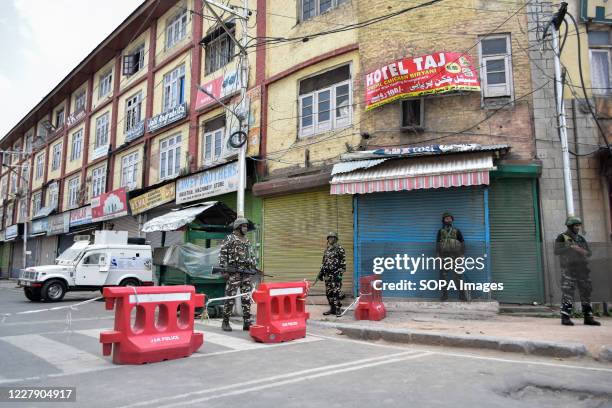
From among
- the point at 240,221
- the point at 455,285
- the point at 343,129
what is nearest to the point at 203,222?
the point at 240,221

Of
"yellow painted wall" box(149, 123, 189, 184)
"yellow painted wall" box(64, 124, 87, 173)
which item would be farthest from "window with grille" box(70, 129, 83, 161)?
"yellow painted wall" box(149, 123, 189, 184)

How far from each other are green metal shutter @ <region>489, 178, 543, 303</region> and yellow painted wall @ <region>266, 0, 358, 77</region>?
5908 mm

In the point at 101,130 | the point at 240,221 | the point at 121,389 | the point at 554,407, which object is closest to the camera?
the point at 554,407

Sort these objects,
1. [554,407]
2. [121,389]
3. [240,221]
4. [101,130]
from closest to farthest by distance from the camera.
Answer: [554,407] < [121,389] < [240,221] < [101,130]

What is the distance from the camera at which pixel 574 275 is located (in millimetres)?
8266

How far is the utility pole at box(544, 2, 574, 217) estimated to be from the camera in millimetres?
10258

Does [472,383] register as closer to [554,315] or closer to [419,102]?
[554,315]

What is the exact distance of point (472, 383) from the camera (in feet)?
15.8

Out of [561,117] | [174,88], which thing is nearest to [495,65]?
[561,117]

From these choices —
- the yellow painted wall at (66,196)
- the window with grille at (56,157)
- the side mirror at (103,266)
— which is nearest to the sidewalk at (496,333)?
the side mirror at (103,266)

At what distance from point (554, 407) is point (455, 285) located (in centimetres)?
607

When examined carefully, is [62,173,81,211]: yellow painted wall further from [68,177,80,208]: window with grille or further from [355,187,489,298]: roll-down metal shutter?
[355,187,489,298]: roll-down metal shutter

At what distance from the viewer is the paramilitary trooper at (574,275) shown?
26.8ft

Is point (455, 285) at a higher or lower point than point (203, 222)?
lower
